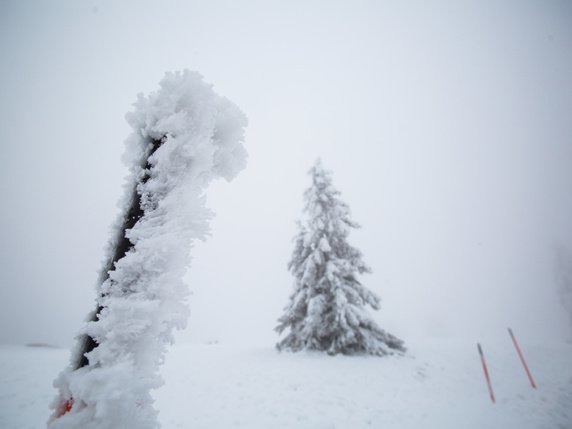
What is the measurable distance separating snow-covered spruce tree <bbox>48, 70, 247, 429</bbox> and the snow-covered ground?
17.1 feet

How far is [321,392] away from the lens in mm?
7621

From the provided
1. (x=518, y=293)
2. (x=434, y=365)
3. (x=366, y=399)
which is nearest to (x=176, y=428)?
(x=366, y=399)

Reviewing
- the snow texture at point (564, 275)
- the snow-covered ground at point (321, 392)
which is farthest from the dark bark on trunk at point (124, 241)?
the snow texture at point (564, 275)

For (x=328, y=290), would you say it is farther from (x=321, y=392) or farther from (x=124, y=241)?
(x=124, y=241)

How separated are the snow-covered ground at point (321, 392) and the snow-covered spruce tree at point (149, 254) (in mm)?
5223

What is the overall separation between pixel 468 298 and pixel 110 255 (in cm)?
14773

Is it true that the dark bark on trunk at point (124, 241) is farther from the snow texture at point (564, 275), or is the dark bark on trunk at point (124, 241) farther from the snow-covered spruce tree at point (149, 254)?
the snow texture at point (564, 275)

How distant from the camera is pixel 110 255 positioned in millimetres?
2170

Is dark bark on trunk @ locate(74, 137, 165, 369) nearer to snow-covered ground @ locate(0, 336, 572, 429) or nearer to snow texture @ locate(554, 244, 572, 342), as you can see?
snow-covered ground @ locate(0, 336, 572, 429)

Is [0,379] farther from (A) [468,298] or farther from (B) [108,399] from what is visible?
(A) [468,298]

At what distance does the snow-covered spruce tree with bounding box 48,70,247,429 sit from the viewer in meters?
1.65

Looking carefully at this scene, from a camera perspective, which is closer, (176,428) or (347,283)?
(176,428)

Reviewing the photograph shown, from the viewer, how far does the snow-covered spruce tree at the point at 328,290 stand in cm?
1090

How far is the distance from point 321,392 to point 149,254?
24.5 feet
